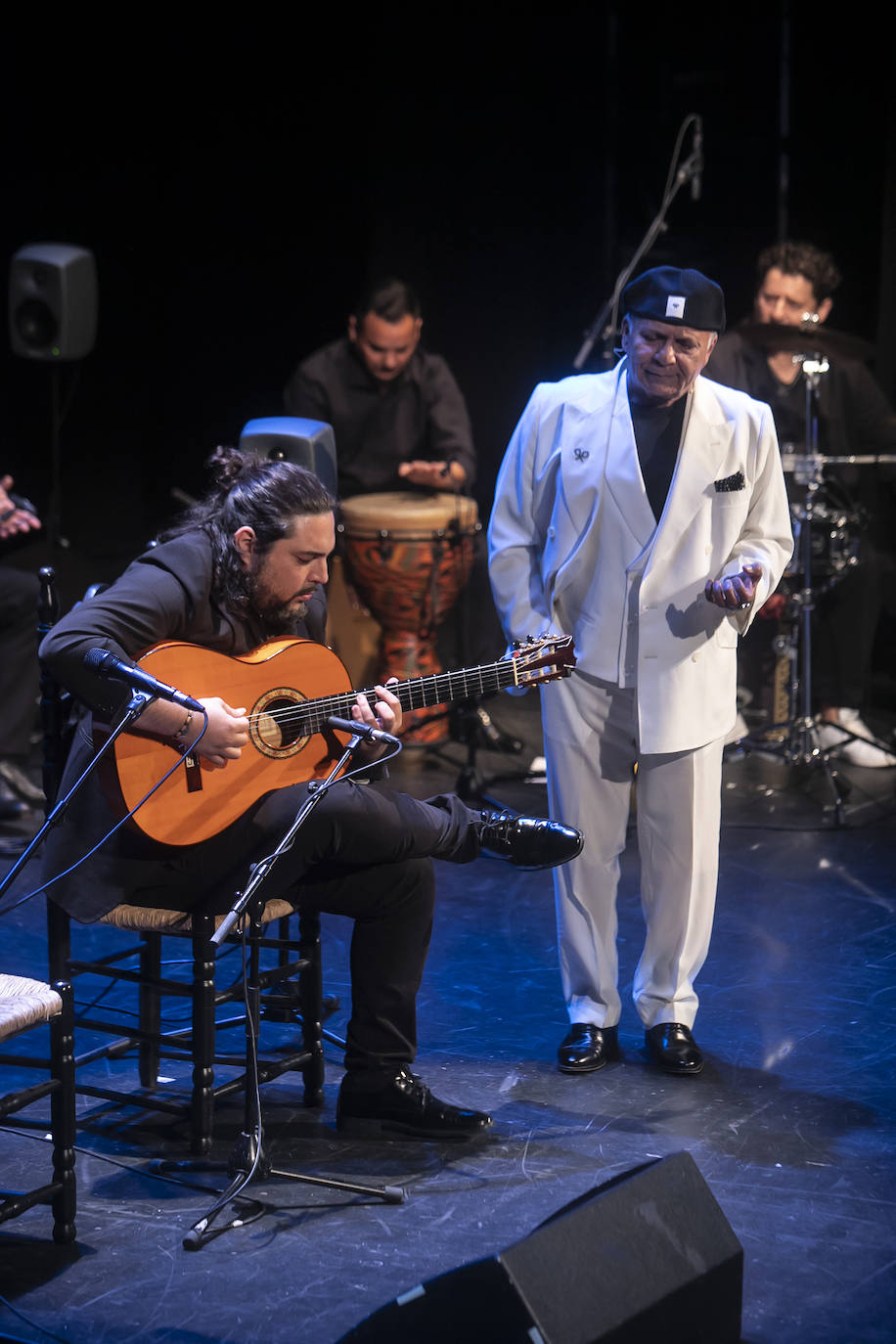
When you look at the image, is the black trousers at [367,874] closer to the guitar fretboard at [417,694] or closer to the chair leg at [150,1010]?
the guitar fretboard at [417,694]

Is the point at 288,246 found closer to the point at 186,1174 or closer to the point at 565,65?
the point at 565,65

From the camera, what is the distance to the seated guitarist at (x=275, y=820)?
3.44 meters

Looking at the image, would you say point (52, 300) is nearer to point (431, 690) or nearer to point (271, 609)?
point (271, 609)

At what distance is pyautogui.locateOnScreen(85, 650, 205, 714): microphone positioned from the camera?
316 centimetres

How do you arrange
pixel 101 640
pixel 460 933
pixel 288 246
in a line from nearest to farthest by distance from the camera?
pixel 101 640, pixel 460 933, pixel 288 246

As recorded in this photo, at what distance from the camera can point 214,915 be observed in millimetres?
3521

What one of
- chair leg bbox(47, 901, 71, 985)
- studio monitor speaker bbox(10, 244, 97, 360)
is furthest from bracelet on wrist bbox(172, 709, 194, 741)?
studio monitor speaker bbox(10, 244, 97, 360)

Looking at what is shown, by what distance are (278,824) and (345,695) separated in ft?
1.13

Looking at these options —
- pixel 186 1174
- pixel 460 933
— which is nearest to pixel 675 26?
pixel 460 933

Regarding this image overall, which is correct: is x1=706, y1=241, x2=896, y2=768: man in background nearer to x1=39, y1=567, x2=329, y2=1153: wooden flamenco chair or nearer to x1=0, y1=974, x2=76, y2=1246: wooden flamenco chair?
x1=39, y1=567, x2=329, y2=1153: wooden flamenco chair

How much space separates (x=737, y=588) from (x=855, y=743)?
365cm

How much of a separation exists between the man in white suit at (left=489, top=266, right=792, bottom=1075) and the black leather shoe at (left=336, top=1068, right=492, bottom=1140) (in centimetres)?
43

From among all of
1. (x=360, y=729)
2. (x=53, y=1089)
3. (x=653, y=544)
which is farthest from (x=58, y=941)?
(x=653, y=544)

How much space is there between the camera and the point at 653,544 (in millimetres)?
3859
